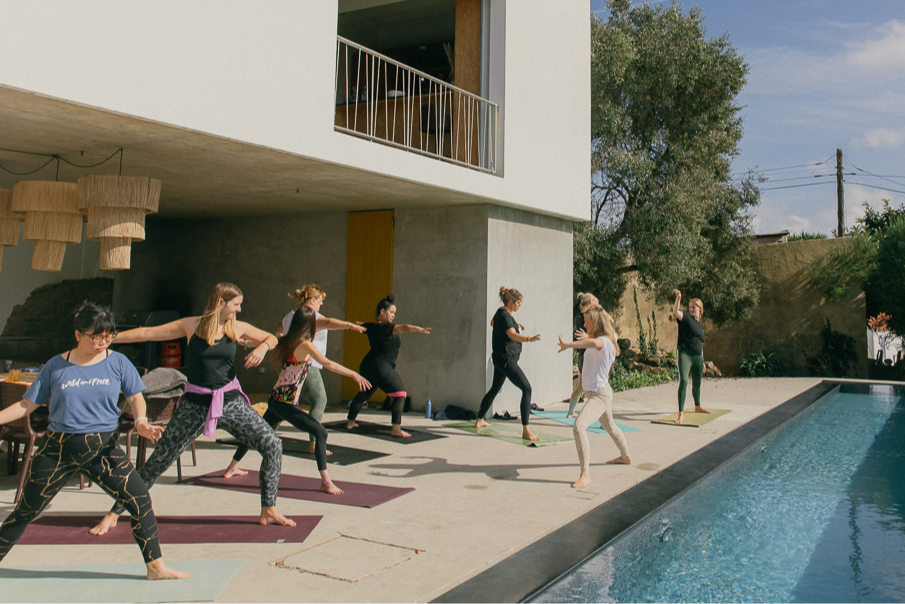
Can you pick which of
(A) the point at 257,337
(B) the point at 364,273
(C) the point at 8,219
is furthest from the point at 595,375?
(C) the point at 8,219

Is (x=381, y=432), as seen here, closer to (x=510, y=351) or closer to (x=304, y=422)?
(x=510, y=351)

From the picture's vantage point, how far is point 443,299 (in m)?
9.70

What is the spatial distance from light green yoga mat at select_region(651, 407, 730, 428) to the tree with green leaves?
16.0 ft

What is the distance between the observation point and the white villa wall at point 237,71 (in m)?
4.69

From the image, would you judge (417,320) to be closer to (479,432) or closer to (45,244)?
(479,432)

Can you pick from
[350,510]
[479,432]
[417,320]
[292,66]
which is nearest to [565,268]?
[417,320]

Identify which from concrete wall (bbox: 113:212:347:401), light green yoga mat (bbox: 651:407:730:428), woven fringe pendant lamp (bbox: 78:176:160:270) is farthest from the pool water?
concrete wall (bbox: 113:212:347:401)

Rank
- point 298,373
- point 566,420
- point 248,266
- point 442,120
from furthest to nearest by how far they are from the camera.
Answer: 1. point 248,266
2. point 566,420
3. point 442,120
4. point 298,373

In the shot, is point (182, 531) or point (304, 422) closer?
point (182, 531)

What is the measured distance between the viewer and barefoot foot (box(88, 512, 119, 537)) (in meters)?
4.25

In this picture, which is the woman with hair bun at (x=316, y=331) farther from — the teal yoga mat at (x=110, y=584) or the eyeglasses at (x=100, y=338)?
the eyeglasses at (x=100, y=338)

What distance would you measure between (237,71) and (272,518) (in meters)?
3.80

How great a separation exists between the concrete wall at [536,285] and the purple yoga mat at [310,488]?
3.94 m

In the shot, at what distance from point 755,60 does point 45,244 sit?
1481 centimetres
